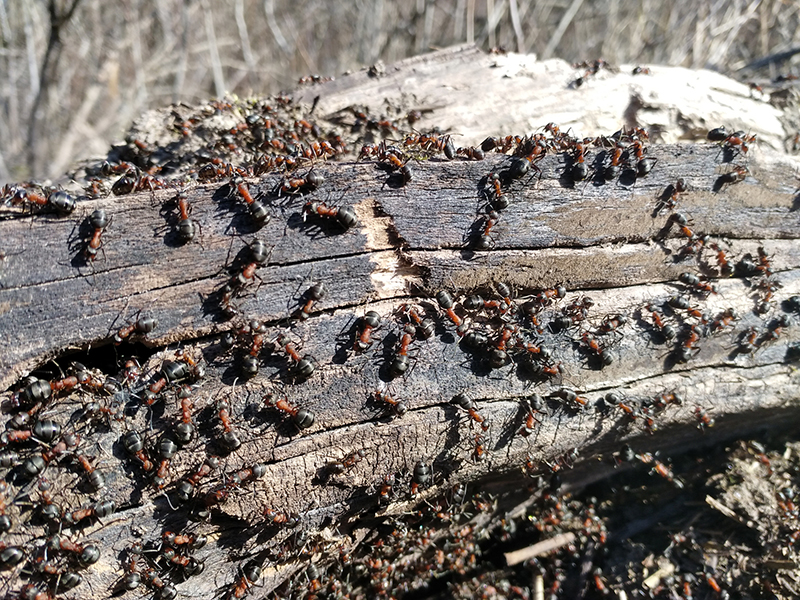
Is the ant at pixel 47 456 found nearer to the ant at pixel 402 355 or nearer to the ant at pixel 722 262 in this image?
the ant at pixel 402 355

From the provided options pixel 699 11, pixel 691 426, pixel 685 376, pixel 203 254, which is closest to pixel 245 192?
pixel 203 254

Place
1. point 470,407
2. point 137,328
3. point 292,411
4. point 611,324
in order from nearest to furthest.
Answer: point 137,328 → point 292,411 → point 470,407 → point 611,324

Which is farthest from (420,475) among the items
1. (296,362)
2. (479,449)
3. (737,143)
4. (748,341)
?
(737,143)

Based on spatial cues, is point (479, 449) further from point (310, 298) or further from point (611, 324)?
point (310, 298)

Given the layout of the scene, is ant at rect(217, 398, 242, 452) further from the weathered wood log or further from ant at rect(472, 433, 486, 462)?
ant at rect(472, 433, 486, 462)

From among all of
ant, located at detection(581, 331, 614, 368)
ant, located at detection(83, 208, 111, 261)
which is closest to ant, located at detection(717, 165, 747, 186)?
ant, located at detection(581, 331, 614, 368)

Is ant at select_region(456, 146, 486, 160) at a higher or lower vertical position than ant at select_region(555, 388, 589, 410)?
higher

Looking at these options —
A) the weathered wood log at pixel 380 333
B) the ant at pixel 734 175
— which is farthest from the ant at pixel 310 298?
the ant at pixel 734 175
